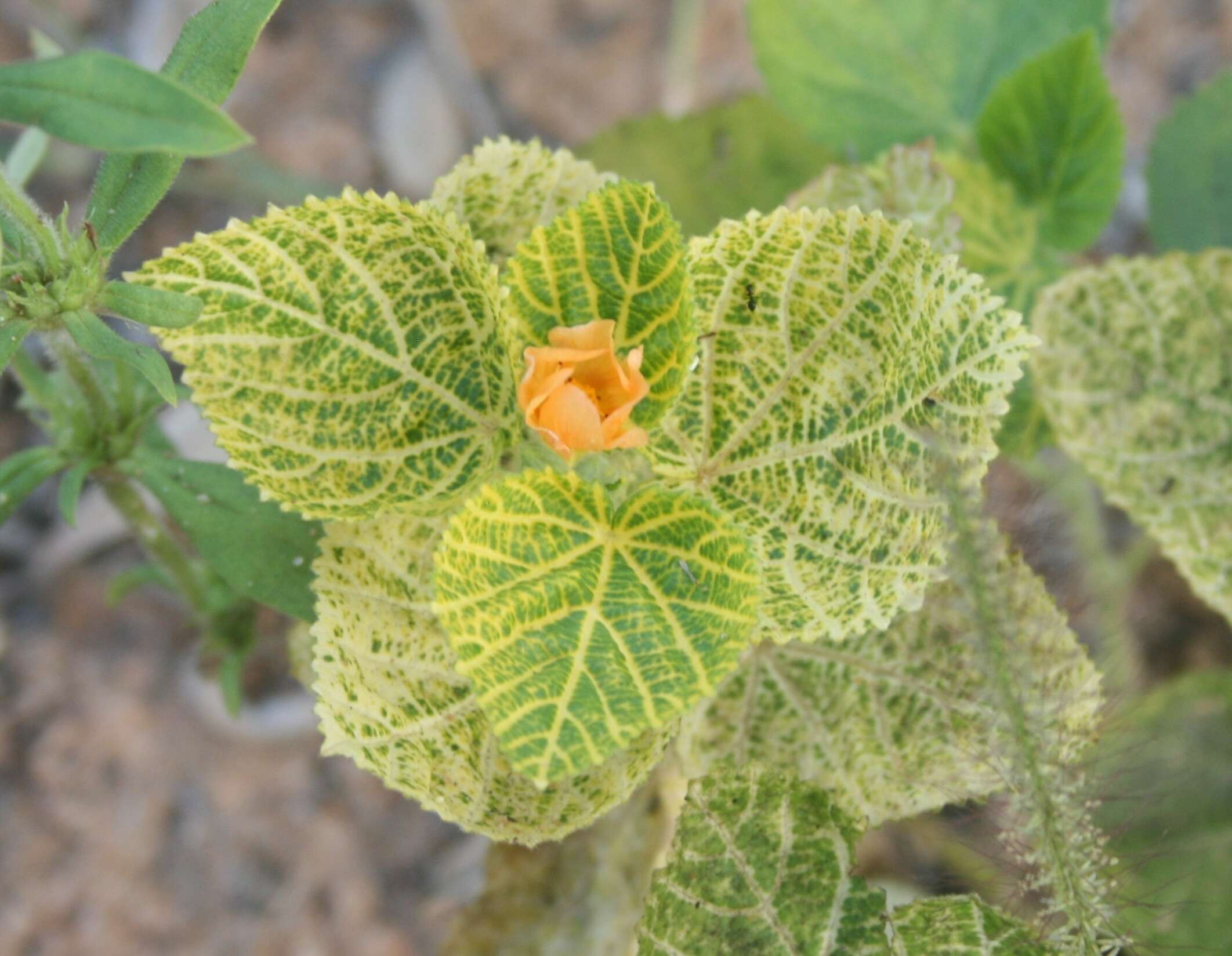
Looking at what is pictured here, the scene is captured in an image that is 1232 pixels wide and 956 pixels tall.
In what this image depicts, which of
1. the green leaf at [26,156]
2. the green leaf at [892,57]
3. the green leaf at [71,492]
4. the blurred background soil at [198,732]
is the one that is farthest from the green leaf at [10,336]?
the blurred background soil at [198,732]

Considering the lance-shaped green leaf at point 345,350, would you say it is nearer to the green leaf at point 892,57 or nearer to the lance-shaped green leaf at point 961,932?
the lance-shaped green leaf at point 961,932


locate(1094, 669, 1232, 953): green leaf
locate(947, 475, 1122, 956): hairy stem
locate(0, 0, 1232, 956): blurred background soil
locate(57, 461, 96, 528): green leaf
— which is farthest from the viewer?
locate(0, 0, 1232, 956): blurred background soil

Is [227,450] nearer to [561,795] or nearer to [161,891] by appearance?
[561,795]

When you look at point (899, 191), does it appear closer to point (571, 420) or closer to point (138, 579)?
point (571, 420)

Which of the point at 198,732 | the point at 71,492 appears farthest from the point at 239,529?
the point at 198,732

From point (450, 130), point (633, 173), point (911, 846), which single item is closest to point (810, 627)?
point (633, 173)

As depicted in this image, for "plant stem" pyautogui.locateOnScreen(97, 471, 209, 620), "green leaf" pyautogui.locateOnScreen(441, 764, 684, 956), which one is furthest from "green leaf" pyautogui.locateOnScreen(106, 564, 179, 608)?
"green leaf" pyautogui.locateOnScreen(441, 764, 684, 956)

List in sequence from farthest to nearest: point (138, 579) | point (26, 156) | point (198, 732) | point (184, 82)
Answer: point (198, 732), point (138, 579), point (26, 156), point (184, 82)

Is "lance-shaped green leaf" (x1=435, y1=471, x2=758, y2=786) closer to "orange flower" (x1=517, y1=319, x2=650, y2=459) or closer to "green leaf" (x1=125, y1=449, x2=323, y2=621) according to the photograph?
"orange flower" (x1=517, y1=319, x2=650, y2=459)
